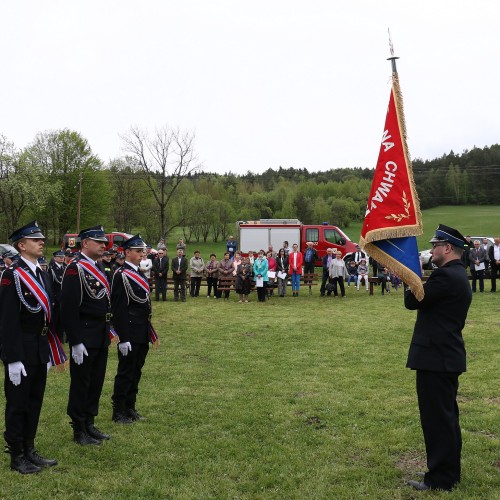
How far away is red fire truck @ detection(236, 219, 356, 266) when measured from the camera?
2623 centimetres

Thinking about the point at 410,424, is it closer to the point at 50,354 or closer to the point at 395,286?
the point at 50,354

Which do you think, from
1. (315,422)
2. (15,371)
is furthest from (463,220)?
(15,371)

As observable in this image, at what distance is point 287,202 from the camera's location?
66750 millimetres

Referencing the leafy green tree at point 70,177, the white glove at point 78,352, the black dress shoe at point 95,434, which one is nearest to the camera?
the white glove at point 78,352

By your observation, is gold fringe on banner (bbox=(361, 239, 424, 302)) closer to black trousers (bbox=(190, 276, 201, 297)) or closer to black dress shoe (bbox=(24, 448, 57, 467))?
black dress shoe (bbox=(24, 448, 57, 467))

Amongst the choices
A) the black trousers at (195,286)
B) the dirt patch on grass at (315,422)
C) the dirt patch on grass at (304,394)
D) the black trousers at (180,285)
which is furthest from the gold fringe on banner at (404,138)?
the black trousers at (195,286)

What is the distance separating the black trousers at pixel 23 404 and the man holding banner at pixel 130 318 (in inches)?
46.4

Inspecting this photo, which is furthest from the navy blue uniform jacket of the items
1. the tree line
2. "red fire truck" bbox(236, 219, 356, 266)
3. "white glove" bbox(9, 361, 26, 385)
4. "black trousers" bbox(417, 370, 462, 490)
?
the tree line

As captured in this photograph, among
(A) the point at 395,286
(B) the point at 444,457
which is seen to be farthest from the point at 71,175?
(B) the point at 444,457

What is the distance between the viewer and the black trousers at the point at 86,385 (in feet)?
18.3

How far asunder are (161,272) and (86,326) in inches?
513

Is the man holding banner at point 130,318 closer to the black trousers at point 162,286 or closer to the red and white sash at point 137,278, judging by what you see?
the red and white sash at point 137,278

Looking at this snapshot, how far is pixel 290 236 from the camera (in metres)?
26.8

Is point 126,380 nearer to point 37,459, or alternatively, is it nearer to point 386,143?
point 37,459
